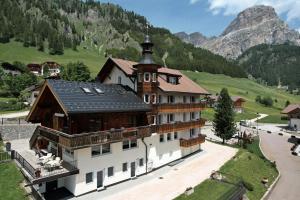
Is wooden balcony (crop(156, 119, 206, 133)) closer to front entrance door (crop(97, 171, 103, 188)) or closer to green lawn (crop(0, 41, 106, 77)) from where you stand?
front entrance door (crop(97, 171, 103, 188))

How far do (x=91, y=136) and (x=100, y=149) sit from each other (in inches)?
114

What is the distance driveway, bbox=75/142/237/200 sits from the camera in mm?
28719

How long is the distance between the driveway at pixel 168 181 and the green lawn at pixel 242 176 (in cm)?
119

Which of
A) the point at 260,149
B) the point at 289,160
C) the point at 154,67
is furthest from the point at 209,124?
the point at 154,67

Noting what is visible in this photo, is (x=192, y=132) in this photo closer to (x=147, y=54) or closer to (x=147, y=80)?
(x=147, y=80)

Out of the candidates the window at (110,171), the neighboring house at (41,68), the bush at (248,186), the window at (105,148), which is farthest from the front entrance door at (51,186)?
the neighboring house at (41,68)

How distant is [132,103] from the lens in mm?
34000

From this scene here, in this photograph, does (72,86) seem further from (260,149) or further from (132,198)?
(260,149)

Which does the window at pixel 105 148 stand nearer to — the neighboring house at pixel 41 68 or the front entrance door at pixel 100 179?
the front entrance door at pixel 100 179

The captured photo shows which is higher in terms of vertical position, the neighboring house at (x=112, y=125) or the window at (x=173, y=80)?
the window at (x=173, y=80)

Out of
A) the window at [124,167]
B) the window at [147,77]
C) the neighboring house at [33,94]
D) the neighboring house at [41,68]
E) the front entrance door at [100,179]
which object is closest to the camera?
the front entrance door at [100,179]

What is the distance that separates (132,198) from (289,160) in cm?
3970

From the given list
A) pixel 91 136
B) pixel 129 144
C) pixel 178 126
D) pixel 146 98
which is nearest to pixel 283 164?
pixel 178 126

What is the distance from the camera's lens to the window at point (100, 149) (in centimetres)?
2951
